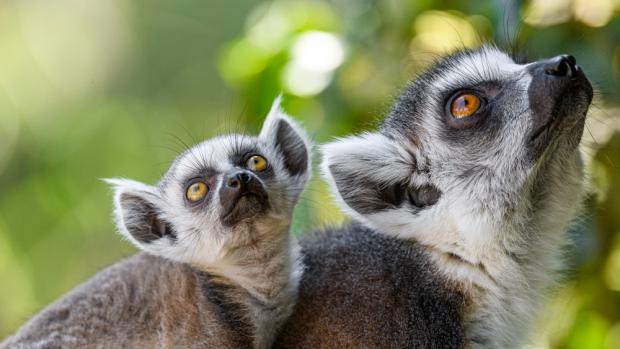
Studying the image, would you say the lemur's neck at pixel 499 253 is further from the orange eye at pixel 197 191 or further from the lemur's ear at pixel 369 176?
the orange eye at pixel 197 191

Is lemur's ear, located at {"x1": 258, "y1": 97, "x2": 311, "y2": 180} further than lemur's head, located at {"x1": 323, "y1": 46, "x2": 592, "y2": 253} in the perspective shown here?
Yes

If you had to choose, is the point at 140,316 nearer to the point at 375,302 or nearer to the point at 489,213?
the point at 375,302

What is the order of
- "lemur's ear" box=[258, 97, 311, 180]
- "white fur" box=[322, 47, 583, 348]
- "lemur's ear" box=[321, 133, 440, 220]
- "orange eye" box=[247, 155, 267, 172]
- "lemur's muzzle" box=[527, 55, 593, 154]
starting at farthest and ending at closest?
"lemur's ear" box=[258, 97, 311, 180]
"orange eye" box=[247, 155, 267, 172]
"lemur's ear" box=[321, 133, 440, 220]
"white fur" box=[322, 47, 583, 348]
"lemur's muzzle" box=[527, 55, 593, 154]

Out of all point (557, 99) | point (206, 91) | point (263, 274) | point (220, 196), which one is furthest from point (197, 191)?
point (206, 91)

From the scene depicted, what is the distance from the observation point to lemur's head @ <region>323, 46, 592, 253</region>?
2.54 meters

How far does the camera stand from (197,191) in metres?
3.12

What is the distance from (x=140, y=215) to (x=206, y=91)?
4.00 meters

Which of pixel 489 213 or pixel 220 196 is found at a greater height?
pixel 220 196

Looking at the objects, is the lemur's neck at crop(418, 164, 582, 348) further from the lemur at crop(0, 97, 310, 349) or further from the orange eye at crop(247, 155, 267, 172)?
the orange eye at crop(247, 155, 267, 172)

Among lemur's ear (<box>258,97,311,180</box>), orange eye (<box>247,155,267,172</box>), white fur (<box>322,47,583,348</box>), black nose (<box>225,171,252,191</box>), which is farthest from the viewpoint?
lemur's ear (<box>258,97,311,180</box>)

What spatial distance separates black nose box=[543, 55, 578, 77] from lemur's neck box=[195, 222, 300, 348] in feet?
3.60

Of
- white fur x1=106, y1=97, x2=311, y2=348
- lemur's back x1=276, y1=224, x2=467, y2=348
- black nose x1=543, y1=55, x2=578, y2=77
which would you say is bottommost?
lemur's back x1=276, y1=224, x2=467, y2=348

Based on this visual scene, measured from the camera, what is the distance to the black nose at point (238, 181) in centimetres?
283

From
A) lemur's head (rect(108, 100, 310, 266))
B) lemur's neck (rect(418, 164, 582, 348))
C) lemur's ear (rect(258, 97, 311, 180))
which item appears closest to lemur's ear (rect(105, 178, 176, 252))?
lemur's head (rect(108, 100, 310, 266))
